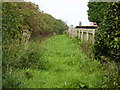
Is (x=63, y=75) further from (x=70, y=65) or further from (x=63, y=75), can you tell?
(x=70, y=65)

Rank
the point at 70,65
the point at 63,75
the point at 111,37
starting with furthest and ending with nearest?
the point at 70,65 < the point at 63,75 < the point at 111,37

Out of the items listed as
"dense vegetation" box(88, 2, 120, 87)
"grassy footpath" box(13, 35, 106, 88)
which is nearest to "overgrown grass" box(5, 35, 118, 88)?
"grassy footpath" box(13, 35, 106, 88)

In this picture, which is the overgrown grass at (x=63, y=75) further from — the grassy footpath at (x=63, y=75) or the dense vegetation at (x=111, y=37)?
the dense vegetation at (x=111, y=37)

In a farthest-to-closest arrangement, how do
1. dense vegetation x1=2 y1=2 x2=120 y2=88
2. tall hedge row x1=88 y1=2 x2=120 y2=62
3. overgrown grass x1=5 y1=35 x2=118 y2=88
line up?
1. overgrown grass x1=5 y1=35 x2=118 y2=88
2. dense vegetation x1=2 y1=2 x2=120 y2=88
3. tall hedge row x1=88 y1=2 x2=120 y2=62

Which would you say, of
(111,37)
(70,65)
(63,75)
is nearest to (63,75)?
(63,75)

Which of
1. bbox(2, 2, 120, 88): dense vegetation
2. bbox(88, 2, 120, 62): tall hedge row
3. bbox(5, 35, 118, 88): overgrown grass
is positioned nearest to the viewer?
bbox(88, 2, 120, 62): tall hedge row

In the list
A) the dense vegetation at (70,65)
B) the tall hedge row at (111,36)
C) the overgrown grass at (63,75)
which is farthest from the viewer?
the overgrown grass at (63,75)

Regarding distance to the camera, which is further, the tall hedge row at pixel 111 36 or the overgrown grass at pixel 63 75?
the overgrown grass at pixel 63 75

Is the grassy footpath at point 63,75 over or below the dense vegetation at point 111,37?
below

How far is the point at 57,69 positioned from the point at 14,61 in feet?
5.02

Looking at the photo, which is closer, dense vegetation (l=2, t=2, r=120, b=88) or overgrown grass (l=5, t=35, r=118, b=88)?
dense vegetation (l=2, t=2, r=120, b=88)

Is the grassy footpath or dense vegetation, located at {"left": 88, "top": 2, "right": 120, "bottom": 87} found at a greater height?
dense vegetation, located at {"left": 88, "top": 2, "right": 120, "bottom": 87}

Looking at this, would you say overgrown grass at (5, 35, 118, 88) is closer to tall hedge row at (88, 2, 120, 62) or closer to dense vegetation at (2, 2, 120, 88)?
dense vegetation at (2, 2, 120, 88)

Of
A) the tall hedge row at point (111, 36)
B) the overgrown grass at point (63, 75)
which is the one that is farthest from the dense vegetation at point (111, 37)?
the overgrown grass at point (63, 75)
